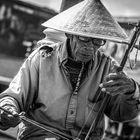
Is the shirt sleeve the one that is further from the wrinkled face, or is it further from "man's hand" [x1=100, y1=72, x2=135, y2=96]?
"man's hand" [x1=100, y1=72, x2=135, y2=96]

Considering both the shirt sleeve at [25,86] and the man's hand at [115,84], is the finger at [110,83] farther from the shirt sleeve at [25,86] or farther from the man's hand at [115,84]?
the shirt sleeve at [25,86]

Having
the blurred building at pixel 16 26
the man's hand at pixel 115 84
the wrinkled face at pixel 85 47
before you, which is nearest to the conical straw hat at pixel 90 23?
the wrinkled face at pixel 85 47

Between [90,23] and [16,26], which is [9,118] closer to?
[90,23]

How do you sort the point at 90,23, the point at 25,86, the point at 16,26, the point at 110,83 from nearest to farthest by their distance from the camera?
the point at 110,83 → the point at 90,23 → the point at 25,86 → the point at 16,26

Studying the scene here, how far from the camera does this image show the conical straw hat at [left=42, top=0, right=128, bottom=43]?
311cm

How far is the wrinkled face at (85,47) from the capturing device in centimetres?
324

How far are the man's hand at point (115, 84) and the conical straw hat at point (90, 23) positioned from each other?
311mm

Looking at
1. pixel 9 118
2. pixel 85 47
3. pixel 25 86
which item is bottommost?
pixel 9 118

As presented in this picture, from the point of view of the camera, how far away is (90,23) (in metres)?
3.14

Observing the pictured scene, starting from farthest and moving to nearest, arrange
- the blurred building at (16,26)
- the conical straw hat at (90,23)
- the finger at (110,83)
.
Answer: the blurred building at (16,26) → the conical straw hat at (90,23) → the finger at (110,83)

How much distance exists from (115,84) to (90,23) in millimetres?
538

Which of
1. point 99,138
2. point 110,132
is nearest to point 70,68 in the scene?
point 99,138

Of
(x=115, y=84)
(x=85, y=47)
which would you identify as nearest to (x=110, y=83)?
(x=115, y=84)

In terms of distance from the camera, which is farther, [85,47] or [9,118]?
[85,47]
